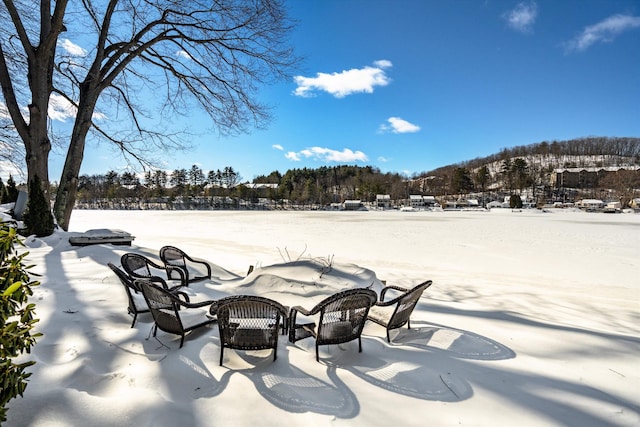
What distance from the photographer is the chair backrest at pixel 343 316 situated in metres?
3.20

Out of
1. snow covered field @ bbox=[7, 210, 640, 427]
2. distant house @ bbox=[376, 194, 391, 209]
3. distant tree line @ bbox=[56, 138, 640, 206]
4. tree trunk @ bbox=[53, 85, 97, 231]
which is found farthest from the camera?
distant house @ bbox=[376, 194, 391, 209]

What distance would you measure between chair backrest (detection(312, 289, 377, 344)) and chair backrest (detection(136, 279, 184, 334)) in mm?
1492

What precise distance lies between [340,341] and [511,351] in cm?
193

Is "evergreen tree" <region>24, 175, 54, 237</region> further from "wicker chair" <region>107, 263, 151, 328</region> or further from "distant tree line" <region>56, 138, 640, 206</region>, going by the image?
"distant tree line" <region>56, 138, 640, 206</region>

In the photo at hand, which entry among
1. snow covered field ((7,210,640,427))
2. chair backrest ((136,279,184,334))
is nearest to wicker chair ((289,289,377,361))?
snow covered field ((7,210,640,427))

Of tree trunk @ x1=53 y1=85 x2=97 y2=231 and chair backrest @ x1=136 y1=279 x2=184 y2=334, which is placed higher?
tree trunk @ x1=53 y1=85 x2=97 y2=231

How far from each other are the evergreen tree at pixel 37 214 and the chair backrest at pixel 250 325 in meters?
9.77

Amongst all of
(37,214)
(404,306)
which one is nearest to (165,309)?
(404,306)

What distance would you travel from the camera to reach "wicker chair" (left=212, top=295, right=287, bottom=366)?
304 cm

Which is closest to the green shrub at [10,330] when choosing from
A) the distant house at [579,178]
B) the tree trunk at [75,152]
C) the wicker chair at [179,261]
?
the wicker chair at [179,261]

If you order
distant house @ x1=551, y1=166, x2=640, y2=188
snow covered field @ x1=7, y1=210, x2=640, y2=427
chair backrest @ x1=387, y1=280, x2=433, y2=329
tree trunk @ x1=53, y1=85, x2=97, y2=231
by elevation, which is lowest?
snow covered field @ x1=7, y1=210, x2=640, y2=427

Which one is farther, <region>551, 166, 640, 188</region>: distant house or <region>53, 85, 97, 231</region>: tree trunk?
<region>551, 166, 640, 188</region>: distant house

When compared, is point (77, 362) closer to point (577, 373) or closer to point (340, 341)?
point (340, 341)

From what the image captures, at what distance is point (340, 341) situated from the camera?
Answer: 3398 mm
